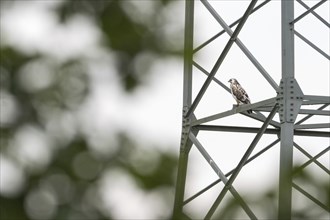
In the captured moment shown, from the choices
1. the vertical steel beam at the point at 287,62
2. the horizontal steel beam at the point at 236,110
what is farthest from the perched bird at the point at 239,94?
the vertical steel beam at the point at 287,62

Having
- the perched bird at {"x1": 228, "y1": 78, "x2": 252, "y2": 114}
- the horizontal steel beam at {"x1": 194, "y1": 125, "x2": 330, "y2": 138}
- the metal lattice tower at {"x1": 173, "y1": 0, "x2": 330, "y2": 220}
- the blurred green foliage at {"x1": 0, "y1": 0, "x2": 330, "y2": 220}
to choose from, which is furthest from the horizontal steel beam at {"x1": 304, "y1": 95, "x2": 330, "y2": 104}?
the blurred green foliage at {"x1": 0, "y1": 0, "x2": 330, "y2": 220}

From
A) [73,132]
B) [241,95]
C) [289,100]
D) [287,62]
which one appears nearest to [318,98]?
[289,100]

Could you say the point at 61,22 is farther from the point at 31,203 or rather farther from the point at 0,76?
the point at 31,203

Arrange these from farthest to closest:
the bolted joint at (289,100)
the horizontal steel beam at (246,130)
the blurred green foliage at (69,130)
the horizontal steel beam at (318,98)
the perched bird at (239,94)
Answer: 1. the perched bird at (239,94)
2. the horizontal steel beam at (246,130)
3. the horizontal steel beam at (318,98)
4. the bolted joint at (289,100)
5. the blurred green foliage at (69,130)

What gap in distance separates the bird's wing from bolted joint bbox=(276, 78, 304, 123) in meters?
2.45

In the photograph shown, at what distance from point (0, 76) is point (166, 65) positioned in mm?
627

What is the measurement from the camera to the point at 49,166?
144 inches

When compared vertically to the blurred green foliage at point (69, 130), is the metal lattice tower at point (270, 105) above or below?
above

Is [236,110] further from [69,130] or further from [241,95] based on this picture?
[69,130]

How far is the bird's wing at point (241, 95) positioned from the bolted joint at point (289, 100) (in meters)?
2.45

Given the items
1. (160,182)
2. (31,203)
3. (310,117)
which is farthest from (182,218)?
(310,117)

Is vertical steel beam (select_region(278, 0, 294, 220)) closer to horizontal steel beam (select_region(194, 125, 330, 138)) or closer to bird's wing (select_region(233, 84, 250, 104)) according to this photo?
horizontal steel beam (select_region(194, 125, 330, 138))

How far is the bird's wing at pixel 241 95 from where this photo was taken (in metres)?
16.1

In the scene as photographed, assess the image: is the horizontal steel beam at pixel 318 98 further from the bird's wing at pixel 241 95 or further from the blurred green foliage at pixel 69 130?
the blurred green foliage at pixel 69 130
